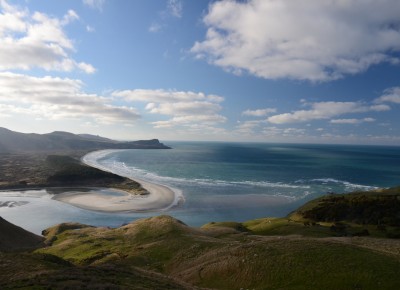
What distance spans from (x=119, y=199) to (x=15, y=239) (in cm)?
5426

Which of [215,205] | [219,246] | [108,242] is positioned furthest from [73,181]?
[219,246]

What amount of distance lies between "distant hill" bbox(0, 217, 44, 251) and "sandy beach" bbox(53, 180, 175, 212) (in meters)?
34.4

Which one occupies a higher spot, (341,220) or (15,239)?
(341,220)

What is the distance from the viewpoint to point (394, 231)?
2169 inches

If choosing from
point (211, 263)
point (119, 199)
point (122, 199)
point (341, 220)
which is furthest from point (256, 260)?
point (119, 199)

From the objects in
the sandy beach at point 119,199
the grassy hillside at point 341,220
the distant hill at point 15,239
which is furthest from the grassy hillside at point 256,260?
the sandy beach at point 119,199

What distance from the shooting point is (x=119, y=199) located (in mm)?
116500

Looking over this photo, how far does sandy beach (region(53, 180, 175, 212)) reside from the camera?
104 meters

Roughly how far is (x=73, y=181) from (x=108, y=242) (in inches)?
4163

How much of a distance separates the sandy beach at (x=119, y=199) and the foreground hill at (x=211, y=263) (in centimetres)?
4664

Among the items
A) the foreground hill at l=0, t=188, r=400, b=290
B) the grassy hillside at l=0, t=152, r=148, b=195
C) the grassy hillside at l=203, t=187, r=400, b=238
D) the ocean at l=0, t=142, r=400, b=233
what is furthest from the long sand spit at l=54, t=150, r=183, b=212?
the foreground hill at l=0, t=188, r=400, b=290

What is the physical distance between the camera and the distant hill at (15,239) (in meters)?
59.3

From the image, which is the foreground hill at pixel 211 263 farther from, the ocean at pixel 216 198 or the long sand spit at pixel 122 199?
the long sand spit at pixel 122 199

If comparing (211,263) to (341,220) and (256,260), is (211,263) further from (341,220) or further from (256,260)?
(341,220)
